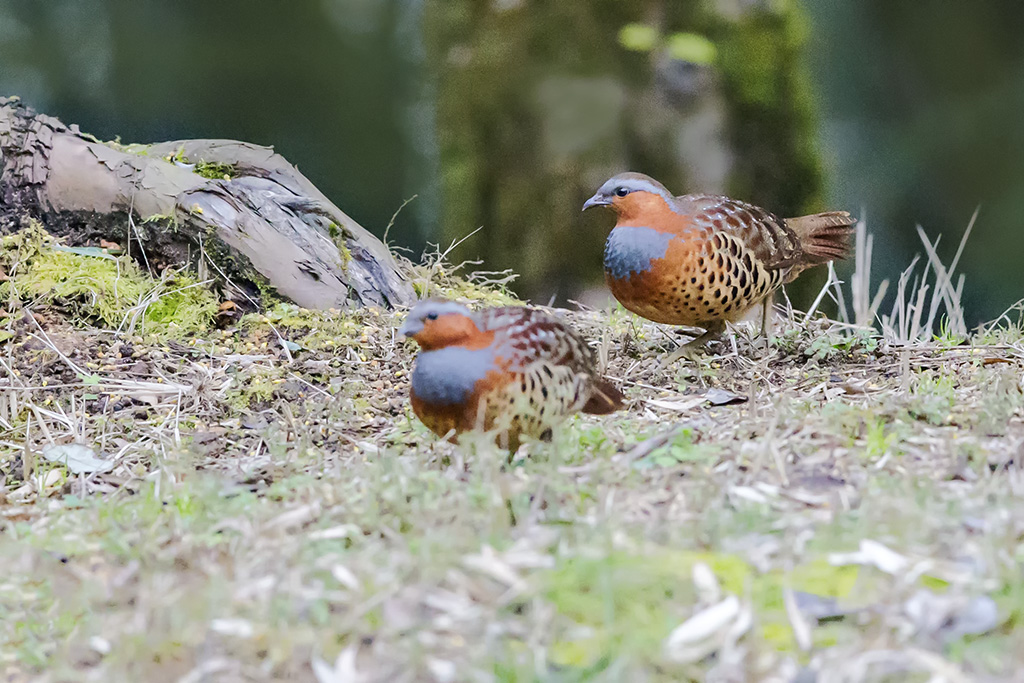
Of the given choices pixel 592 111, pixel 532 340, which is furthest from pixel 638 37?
pixel 532 340

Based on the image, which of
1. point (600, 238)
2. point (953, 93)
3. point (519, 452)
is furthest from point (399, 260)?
point (953, 93)

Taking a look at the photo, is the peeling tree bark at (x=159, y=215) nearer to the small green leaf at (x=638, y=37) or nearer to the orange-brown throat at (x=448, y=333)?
the small green leaf at (x=638, y=37)

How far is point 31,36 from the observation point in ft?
→ 22.3

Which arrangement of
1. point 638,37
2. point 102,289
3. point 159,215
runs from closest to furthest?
point 102,289 → point 159,215 → point 638,37

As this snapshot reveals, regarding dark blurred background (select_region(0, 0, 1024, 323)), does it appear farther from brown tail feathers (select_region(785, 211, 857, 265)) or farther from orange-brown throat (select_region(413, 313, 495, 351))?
orange-brown throat (select_region(413, 313, 495, 351))

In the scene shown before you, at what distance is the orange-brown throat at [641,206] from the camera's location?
4.05 metres

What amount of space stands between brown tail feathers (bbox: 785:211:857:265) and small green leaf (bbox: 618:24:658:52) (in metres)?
1.33

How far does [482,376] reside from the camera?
2.70 metres

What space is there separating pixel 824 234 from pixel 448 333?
254cm

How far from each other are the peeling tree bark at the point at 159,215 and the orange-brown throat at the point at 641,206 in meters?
1.57

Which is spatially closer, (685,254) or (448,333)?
(448,333)

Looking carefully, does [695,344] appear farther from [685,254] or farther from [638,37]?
[638,37]

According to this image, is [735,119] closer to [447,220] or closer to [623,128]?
[623,128]

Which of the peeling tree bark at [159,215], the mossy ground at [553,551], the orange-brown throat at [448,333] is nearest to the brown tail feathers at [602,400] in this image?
the mossy ground at [553,551]
